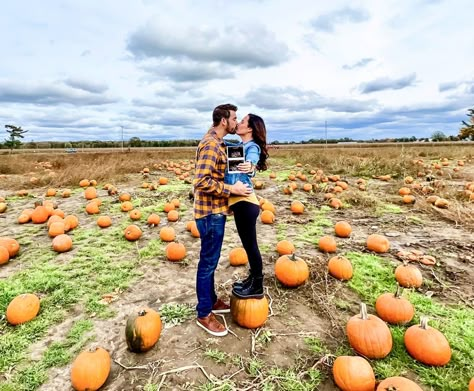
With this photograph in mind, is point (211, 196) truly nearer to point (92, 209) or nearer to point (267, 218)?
point (267, 218)

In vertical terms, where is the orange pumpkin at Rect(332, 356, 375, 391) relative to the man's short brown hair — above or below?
below

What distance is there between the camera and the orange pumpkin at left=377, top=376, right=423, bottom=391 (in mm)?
2197

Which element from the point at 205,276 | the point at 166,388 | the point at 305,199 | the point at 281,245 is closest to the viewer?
the point at 166,388

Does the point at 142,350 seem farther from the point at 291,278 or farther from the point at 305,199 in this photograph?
the point at 305,199

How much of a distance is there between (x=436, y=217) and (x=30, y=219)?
9.20 m

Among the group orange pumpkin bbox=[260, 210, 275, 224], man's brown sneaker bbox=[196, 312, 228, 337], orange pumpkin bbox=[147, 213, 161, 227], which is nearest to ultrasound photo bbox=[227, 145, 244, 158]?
man's brown sneaker bbox=[196, 312, 228, 337]

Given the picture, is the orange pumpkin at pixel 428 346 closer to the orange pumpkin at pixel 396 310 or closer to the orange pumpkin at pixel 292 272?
the orange pumpkin at pixel 396 310

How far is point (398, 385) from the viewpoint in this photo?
2232mm

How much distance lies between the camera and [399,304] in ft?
10.3

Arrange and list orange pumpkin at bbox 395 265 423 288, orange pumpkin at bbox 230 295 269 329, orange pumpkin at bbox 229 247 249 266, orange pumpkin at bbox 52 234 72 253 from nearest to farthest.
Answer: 1. orange pumpkin at bbox 230 295 269 329
2. orange pumpkin at bbox 395 265 423 288
3. orange pumpkin at bbox 229 247 249 266
4. orange pumpkin at bbox 52 234 72 253

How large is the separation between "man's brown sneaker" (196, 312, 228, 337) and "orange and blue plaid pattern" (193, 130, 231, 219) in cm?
109

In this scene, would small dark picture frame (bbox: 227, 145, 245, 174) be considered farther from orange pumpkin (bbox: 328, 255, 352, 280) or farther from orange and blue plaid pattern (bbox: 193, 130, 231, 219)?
orange pumpkin (bbox: 328, 255, 352, 280)

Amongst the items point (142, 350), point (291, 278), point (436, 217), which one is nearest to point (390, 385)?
point (291, 278)

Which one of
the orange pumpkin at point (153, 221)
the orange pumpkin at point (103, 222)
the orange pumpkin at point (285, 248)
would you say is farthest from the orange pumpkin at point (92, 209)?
the orange pumpkin at point (285, 248)
